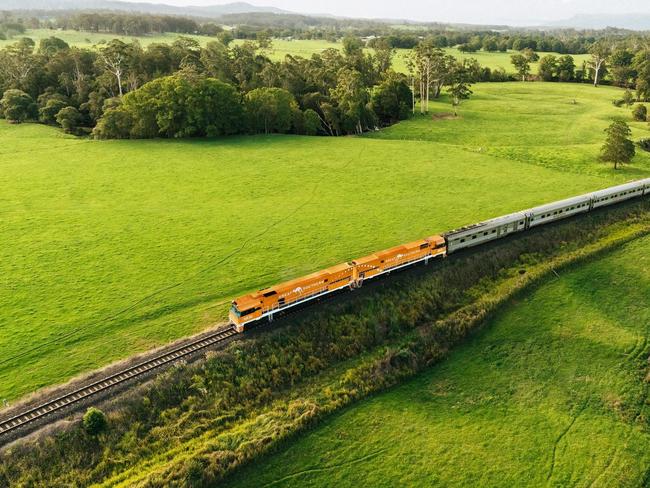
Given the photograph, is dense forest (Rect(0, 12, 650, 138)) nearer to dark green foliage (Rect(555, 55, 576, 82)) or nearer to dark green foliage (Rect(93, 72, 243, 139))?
dark green foliage (Rect(93, 72, 243, 139))

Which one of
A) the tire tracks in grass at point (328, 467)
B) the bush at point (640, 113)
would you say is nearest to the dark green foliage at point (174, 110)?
the tire tracks in grass at point (328, 467)

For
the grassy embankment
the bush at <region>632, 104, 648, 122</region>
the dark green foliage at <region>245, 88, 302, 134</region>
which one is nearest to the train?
the grassy embankment

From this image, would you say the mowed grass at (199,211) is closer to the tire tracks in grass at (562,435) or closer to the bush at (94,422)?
the bush at (94,422)

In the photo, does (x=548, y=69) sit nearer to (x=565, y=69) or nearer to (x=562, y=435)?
(x=565, y=69)

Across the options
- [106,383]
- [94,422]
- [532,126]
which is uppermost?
[532,126]

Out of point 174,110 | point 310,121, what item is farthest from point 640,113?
point 174,110
